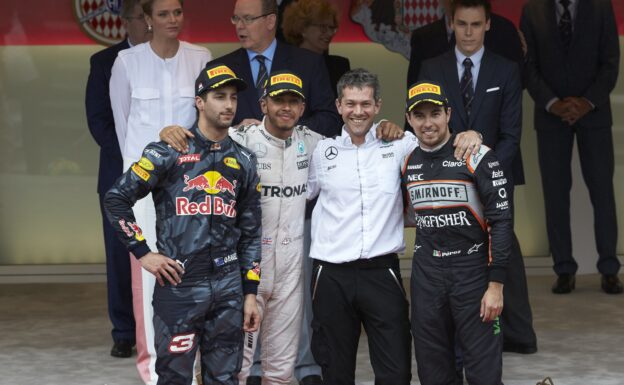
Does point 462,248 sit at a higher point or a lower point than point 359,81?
lower

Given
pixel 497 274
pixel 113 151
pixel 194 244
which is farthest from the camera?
pixel 113 151

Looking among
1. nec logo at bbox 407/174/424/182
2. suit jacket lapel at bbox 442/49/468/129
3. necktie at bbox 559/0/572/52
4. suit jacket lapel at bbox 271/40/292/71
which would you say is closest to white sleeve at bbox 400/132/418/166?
nec logo at bbox 407/174/424/182

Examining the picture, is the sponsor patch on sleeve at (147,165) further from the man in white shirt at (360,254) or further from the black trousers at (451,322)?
the black trousers at (451,322)

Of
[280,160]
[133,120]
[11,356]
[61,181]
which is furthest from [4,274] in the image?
[280,160]

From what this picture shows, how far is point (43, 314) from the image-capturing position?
8.41m

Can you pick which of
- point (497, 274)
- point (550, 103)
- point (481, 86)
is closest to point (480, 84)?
point (481, 86)

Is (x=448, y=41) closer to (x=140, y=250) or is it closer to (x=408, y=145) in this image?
(x=408, y=145)

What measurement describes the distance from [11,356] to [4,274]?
248 cm

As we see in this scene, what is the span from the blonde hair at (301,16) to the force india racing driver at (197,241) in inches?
79.0

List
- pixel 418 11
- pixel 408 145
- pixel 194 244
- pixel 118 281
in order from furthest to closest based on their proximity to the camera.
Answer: pixel 418 11 < pixel 118 281 < pixel 408 145 < pixel 194 244

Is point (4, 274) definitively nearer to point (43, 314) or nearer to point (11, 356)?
point (43, 314)

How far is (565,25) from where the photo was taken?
28.3 ft

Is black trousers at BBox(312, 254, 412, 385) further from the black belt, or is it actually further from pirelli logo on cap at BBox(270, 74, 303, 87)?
pirelli logo on cap at BBox(270, 74, 303, 87)

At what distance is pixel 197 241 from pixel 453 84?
186 cm
